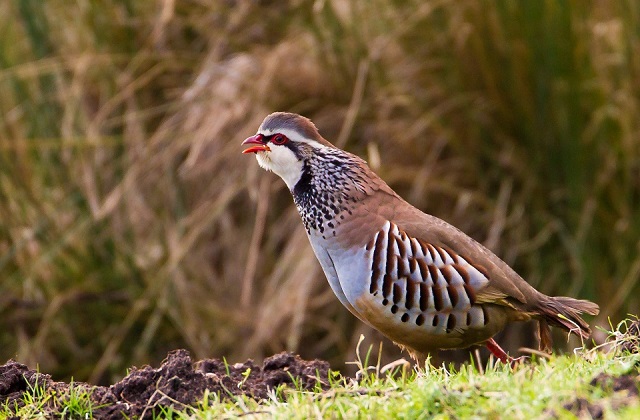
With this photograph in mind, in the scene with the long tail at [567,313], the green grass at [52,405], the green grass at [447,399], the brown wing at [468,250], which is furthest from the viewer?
the long tail at [567,313]

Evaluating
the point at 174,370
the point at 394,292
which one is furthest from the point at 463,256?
the point at 174,370

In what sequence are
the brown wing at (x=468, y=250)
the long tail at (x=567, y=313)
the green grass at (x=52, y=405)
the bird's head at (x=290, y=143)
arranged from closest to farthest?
the green grass at (x=52, y=405), the brown wing at (x=468, y=250), the long tail at (x=567, y=313), the bird's head at (x=290, y=143)

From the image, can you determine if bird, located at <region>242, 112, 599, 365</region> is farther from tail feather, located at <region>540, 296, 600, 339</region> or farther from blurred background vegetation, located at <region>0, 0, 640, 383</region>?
blurred background vegetation, located at <region>0, 0, 640, 383</region>

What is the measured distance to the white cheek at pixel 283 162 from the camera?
454 centimetres

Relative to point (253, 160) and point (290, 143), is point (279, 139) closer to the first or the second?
point (290, 143)

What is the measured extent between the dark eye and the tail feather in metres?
1.36

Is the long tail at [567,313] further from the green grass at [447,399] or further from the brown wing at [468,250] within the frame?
the green grass at [447,399]

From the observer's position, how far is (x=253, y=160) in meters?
6.71

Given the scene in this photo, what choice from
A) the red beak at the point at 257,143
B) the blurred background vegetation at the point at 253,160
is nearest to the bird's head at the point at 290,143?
the red beak at the point at 257,143

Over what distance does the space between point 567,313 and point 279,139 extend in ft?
4.89

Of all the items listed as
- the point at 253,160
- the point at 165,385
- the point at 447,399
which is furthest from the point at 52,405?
the point at 253,160

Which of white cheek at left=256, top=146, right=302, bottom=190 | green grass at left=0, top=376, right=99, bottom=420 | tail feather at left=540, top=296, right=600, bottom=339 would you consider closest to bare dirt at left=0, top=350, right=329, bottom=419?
green grass at left=0, top=376, right=99, bottom=420

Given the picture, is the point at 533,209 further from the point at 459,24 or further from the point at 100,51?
the point at 100,51

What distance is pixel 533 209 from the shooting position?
21.5 feet
